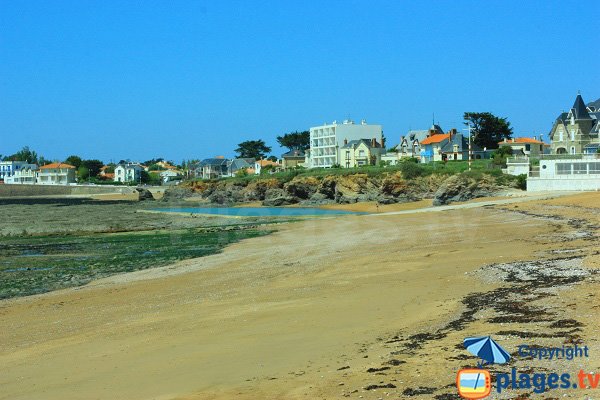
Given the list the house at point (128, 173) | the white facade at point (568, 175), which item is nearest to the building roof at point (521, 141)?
the white facade at point (568, 175)

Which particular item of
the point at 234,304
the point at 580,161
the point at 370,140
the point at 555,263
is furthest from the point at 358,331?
the point at 370,140

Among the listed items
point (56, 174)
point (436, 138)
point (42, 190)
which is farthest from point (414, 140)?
point (56, 174)

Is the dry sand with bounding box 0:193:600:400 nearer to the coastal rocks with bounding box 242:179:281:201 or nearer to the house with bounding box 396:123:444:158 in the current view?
the coastal rocks with bounding box 242:179:281:201

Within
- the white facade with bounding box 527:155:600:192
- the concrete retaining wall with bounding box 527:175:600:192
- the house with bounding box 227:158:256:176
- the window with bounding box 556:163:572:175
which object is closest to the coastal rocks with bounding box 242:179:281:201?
the concrete retaining wall with bounding box 527:175:600:192

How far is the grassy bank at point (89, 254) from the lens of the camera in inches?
830

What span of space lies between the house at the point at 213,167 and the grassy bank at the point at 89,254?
135 meters

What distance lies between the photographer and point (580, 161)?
46.4 meters

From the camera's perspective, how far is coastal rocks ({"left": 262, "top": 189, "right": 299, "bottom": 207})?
78.9 m

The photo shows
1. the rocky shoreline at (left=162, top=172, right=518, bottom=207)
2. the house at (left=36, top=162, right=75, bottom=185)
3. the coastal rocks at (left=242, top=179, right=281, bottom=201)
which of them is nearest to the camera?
the rocky shoreline at (left=162, top=172, right=518, bottom=207)

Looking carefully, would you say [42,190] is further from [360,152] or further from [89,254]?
[89,254]

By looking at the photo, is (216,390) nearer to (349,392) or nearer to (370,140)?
(349,392)

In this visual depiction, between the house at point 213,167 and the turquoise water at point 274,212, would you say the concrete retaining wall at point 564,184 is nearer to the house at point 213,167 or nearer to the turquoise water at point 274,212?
the turquoise water at point 274,212

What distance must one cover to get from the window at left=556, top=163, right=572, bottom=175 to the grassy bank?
902 inches

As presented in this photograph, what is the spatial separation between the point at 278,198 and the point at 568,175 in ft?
127
